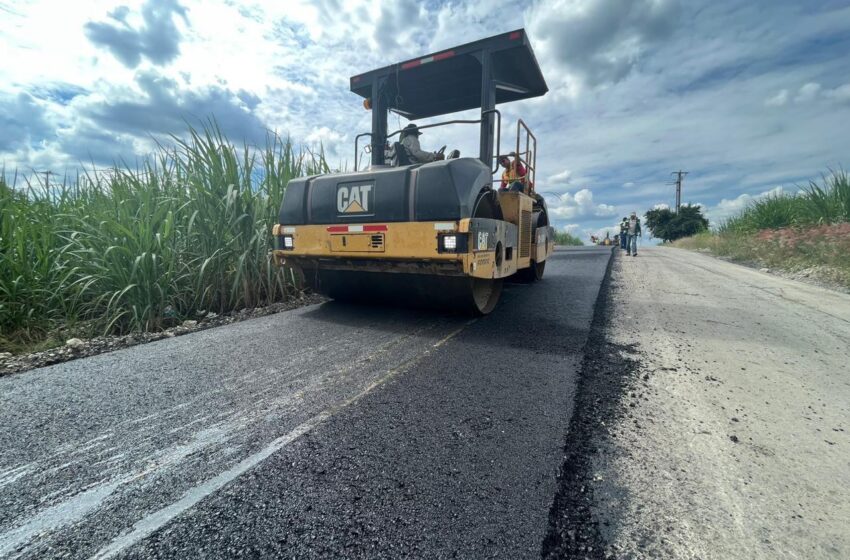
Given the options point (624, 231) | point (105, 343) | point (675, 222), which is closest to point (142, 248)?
point (105, 343)

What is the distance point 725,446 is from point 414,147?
3.67m

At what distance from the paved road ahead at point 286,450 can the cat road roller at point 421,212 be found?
0.75m

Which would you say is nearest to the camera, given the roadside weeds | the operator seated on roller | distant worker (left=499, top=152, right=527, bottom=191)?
the roadside weeds

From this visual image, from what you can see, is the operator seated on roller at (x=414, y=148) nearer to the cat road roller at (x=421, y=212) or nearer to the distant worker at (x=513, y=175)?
the cat road roller at (x=421, y=212)

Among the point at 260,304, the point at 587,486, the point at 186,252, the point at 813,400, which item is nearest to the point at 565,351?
the point at 813,400

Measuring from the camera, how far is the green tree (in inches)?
1565

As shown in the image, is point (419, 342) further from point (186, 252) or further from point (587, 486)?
point (186, 252)

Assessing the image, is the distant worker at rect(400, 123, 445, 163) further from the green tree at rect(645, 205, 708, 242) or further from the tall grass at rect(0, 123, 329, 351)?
the green tree at rect(645, 205, 708, 242)

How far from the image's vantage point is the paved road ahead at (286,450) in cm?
111

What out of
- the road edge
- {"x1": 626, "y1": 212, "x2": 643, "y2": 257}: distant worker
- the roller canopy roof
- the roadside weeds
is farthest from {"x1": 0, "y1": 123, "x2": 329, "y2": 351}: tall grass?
{"x1": 626, "y1": 212, "x2": 643, "y2": 257}: distant worker

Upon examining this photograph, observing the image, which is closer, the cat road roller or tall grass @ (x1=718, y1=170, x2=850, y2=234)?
the cat road roller

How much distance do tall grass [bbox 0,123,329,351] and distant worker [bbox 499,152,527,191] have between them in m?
2.84

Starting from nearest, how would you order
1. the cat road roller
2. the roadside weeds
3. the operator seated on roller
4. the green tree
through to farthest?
1. the roadside weeds
2. the cat road roller
3. the operator seated on roller
4. the green tree

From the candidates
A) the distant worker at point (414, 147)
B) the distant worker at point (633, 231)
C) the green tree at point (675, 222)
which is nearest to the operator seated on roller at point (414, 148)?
the distant worker at point (414, 147)
